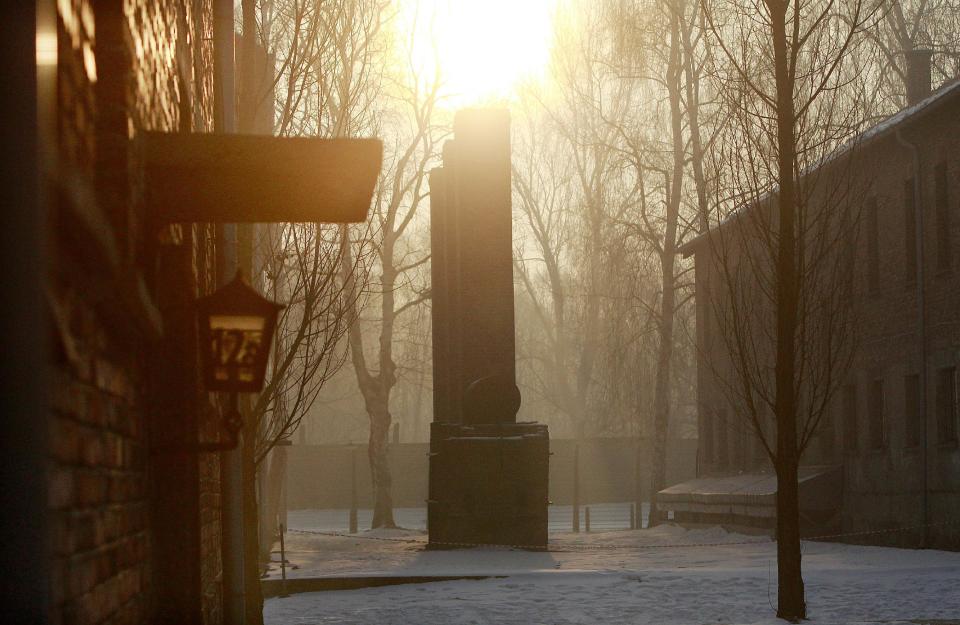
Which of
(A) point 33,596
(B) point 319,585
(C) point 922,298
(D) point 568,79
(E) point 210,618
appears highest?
(D) point 568,79

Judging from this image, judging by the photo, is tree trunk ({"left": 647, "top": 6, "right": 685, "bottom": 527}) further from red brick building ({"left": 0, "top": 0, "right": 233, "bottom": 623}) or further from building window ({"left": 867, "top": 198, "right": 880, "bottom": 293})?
Answer: red brick building ({"left": 0, "top": 0, "right": 233, "bottom": 623})

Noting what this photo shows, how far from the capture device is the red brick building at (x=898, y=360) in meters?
21.2

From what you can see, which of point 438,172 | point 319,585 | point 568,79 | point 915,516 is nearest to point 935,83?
point 568,79

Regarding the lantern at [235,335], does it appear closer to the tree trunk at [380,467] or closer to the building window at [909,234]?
the building window at [909,234]

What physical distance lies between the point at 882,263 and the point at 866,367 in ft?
→ 6.51

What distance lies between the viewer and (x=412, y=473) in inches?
1789

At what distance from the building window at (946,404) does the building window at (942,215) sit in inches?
64.3

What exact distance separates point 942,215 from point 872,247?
303 cm

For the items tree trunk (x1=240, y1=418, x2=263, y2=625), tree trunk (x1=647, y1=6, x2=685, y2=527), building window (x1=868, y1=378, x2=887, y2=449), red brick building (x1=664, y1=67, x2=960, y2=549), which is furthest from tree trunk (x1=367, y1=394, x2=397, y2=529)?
tree trunk (x1=240, y1=418, x2=263, y2=625)

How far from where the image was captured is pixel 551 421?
8069cm

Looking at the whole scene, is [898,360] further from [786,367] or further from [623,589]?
[786,367]

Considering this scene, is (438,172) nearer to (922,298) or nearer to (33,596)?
(922,298)

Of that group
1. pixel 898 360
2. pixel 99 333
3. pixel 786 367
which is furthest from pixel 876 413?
pixel 99 333

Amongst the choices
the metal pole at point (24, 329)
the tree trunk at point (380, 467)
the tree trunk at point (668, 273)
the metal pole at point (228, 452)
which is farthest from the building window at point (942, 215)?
the metal pole at point (24, 329)
